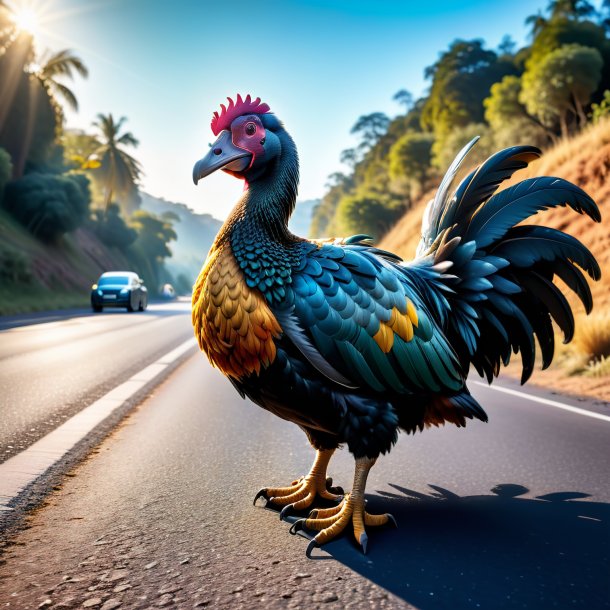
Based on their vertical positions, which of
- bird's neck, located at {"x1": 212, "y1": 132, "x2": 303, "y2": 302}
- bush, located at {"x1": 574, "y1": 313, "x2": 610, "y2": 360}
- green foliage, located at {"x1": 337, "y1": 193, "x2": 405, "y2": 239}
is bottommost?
bush, located at {"x1": 574, "y1": 313, "x2": 610, "y2": 360}

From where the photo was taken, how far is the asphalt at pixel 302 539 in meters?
2.14

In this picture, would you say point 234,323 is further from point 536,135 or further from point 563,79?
Result: point 536,135

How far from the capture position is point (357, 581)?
7.43 ft

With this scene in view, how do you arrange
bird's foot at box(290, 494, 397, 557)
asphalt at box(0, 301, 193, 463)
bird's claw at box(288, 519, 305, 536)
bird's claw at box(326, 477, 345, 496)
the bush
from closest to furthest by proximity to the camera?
bird's foot at box(290, 494, 397, 557)
bird's claw at box(288, 519, 305, 536)
bird's claw at box(326, 477, 345, 496)
asphalt at box(0, 301, 193, 463)
the bush

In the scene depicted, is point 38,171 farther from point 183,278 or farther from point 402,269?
point 183,278

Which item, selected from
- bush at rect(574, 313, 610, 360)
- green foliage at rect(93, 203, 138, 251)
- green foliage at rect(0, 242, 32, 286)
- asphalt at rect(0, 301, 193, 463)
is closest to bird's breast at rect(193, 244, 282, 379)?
asphalt at rect(0, 301, 193, 463)

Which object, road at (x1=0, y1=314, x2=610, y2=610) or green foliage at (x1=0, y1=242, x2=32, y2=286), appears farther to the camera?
green foliage at (x1=0, y1=242, x2=32, y2=286)

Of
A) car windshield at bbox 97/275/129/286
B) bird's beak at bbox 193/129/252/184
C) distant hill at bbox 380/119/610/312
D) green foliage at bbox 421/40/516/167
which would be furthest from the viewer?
green foliage at bbox 421/40/516/167

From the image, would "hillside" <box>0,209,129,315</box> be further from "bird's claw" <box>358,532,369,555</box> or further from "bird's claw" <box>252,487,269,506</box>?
"bird's claw" <box>358,532,369,555</box>

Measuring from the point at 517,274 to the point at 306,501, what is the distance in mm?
1774

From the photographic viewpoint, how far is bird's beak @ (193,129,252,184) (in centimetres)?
293

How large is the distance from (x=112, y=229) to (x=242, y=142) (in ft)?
191

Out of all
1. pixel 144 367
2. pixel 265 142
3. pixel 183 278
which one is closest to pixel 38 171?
pixel 144 367

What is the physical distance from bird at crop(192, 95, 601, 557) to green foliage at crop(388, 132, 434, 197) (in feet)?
140
